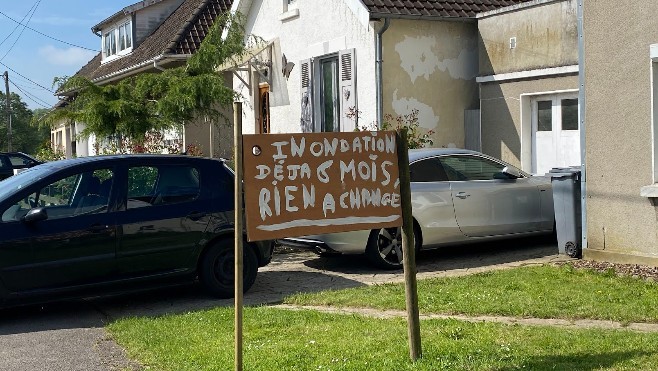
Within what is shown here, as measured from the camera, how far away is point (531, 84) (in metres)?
14.2

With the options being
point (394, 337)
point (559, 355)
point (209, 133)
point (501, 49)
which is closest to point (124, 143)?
point (209, 133)

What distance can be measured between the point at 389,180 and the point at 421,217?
4.88 metres

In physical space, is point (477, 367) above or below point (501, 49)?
below

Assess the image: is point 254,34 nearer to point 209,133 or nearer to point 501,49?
point 209,133

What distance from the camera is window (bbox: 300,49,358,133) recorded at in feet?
53.0

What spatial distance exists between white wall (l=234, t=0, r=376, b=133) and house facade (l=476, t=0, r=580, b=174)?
83.5 inches

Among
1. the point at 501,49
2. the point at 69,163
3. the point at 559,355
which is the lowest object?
the point at 559,355

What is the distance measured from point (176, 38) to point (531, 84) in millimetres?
13505

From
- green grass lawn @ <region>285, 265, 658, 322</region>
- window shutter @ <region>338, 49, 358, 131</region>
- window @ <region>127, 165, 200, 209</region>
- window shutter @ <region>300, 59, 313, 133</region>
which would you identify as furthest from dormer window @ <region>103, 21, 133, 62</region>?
green grass lawn @ <region>285, 265, 658, 322</region>

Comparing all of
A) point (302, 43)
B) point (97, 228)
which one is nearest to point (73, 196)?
point (97, 228)

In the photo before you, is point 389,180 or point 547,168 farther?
point 547,168

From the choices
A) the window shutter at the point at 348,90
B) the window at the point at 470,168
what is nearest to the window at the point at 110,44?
the window shutter at the point at 348,90

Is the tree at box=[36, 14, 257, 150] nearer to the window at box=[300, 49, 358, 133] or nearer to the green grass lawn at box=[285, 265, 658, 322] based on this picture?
the window at box=[300, 49, 358, 133]

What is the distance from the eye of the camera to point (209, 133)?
23.5 meters
